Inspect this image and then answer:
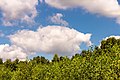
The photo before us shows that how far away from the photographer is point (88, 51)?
31641mm

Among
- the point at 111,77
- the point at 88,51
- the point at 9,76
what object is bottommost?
the point at 111,77

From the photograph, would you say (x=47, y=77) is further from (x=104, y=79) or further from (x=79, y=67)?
(x=104, y=79)

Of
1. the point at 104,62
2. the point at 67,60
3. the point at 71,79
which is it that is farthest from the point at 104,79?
the point at 67,60

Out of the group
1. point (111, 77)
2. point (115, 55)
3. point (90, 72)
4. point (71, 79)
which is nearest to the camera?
point (111, 77)

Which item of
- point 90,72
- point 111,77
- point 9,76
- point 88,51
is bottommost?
point 111,77

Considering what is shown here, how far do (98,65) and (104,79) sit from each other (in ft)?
7.60

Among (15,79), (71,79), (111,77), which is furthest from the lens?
(15,79)

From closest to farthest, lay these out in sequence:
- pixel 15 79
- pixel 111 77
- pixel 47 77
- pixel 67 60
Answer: pixel 111 77 → pixel 67 60 → pixel 47 77 → pixel 15 79

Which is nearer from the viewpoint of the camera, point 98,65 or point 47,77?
point 98,65

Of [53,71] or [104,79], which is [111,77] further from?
[53,71]

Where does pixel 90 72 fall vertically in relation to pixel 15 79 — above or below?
below

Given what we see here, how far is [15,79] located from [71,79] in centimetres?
1631

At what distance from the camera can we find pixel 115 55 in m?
25.7

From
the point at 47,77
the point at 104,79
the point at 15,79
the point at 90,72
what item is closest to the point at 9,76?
the point at 15,79
